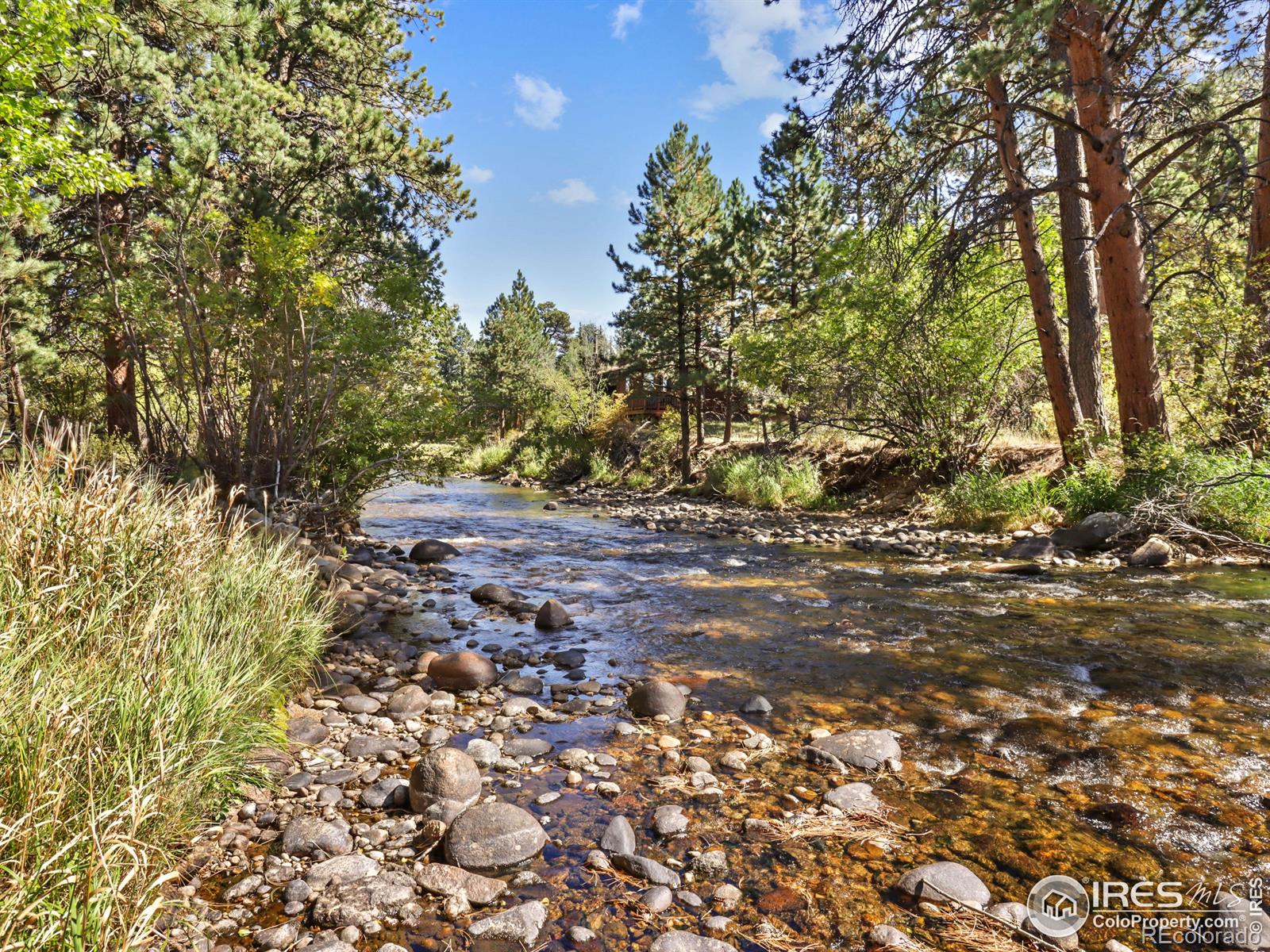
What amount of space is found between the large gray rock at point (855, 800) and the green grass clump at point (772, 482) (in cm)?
1345

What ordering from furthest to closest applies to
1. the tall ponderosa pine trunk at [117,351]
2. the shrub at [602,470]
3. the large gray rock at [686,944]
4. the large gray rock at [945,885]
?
the shrub at [602,470] < the tall ponderosa pine trunk at [117,351] < the large gray rock at [945,885] < the large gray rock at [686,944]

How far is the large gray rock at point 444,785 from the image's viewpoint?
10.4ft

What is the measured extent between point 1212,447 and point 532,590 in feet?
33.0

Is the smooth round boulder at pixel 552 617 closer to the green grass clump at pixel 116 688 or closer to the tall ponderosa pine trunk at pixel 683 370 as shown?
the green grass clump at pixel 116 688

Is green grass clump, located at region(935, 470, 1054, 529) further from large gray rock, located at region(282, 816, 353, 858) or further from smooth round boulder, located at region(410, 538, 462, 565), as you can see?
large gray rock, located at region(282, 816, 353, 858)

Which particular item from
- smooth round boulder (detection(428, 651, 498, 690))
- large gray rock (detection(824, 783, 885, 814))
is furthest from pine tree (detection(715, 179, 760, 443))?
large gray rock (detection(824, 783, 885, 814))

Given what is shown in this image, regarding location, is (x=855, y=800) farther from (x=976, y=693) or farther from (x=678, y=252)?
(x=678, y=252)

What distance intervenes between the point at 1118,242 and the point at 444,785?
10.6 meters

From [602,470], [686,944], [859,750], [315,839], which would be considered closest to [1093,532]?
[859,750]

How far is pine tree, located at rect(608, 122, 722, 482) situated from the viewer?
24281 millimetres

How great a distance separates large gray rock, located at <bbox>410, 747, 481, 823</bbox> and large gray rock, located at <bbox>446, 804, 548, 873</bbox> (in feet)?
0.70

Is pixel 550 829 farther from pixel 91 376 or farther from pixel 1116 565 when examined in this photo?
pixel 91 376

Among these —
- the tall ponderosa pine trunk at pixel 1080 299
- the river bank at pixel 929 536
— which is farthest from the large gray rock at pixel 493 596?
the tall ponderosa pine trunk at pixel 1080 299

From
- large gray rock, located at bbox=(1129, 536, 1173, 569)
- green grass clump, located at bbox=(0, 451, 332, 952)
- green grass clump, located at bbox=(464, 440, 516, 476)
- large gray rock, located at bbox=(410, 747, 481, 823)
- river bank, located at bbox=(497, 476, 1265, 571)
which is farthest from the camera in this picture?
green grass clump, located at bbox=(464, 440, 516, 476)
